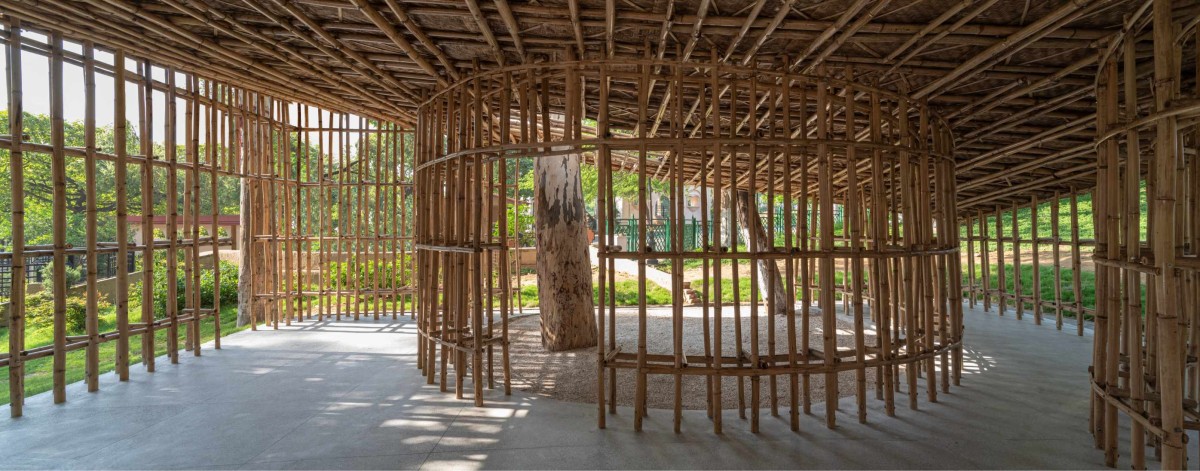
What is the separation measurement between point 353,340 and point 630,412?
4.54 meters

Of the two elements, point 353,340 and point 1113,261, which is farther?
point 353,340

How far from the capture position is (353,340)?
24.5ft

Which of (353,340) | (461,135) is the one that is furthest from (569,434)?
(353,340)

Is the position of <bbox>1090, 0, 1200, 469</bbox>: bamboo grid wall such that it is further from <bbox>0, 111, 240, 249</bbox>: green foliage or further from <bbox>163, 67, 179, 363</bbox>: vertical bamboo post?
<bbox>0, 111, 240, 249</bbox>: green foliage

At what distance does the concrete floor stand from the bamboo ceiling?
104 inches

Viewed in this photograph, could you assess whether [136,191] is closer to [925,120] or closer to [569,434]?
[569,434]

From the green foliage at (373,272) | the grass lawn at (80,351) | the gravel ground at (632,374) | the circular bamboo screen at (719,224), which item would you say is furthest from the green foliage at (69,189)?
the circular bamboo screen at (719,224)

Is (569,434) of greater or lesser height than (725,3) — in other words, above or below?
below

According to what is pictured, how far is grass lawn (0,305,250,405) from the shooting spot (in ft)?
23.8

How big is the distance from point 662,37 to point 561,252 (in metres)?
3.50

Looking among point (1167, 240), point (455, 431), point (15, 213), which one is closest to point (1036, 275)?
point (1167, 240)

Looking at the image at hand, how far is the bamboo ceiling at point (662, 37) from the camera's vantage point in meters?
3.86

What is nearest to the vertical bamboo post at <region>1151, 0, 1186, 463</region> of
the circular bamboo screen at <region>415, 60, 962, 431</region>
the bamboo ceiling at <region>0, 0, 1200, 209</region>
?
the bamboo ceiling at <region>0, 0, 1200, 209</region>

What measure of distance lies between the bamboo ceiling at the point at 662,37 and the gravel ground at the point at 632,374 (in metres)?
2.79
